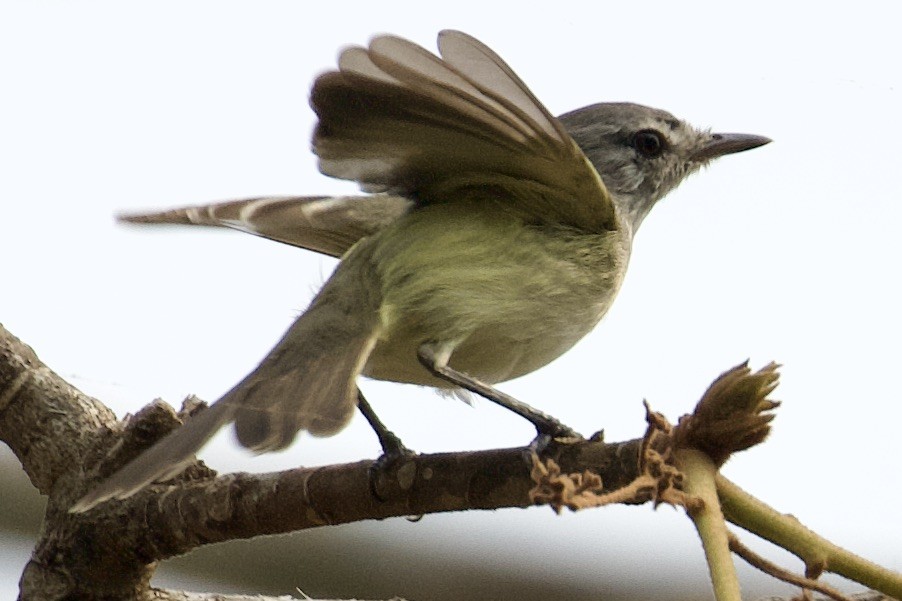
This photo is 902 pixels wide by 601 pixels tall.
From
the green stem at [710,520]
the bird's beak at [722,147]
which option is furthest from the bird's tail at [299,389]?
the bird's beak at [722,147]

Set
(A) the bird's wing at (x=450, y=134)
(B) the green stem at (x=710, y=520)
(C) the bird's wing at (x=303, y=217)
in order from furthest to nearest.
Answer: (C) the bird's wing at (x=303, y=217) → (A) the bird's wing at (x=450, y=134) → (B) the green stem at (x=710, y=520)

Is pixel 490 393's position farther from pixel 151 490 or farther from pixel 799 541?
pixel 799 541

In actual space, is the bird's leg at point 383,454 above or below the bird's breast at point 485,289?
below

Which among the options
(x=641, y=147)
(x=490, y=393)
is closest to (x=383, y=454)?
(x=490, y=393)

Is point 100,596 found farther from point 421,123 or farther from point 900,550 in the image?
point 900,550

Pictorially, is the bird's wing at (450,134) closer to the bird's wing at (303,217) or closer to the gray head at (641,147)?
the bird's wing at (303,217)

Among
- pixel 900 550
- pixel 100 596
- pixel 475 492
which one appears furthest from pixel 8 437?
pixel 900 550
